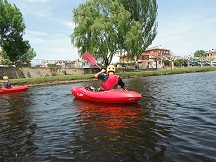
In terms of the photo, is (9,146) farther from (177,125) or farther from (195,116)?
(195,116)

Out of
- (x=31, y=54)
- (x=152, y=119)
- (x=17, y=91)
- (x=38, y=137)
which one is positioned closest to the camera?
(x=38, y=137)

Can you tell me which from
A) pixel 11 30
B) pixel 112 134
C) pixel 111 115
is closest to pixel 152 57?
pixel 11 30

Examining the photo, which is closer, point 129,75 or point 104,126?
point 104,126

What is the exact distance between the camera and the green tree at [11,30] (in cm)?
3025

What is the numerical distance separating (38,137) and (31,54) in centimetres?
7902

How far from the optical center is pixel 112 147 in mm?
4680

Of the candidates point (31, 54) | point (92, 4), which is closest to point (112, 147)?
point (92, 4)

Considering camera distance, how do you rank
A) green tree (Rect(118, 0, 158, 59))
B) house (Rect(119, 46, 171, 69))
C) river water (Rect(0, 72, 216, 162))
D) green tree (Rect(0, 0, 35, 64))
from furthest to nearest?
house (Rect(119, 46, 171, 69)) < green tree (Rect(118, 0, 158, 59)) < green tree (Rect(0, 0, 35, 64)) < river water (Rect(0, 72, 216, 162))

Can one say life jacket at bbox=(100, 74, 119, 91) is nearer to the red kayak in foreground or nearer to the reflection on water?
the red kayak in foreground

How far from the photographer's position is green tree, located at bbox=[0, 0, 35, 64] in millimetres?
30250

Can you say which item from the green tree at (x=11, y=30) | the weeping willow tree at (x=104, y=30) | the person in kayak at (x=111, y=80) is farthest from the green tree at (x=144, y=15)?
the person in kayak at (x=111, y=80)

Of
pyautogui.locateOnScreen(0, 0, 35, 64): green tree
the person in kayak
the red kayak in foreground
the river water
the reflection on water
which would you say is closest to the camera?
the river water

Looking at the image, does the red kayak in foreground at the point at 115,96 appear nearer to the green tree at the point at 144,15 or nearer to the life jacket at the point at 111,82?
the life jacket at the point at 111,82

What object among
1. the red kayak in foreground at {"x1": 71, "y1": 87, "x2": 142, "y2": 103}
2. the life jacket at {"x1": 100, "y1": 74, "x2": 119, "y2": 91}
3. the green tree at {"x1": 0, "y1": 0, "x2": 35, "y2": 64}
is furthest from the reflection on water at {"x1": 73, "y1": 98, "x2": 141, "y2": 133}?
the green tree at {"x1": 0, "y1": 0, "x2": 35, "y2": 64}
